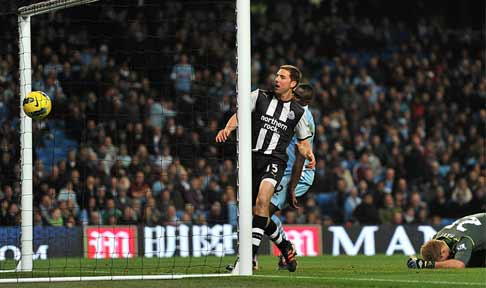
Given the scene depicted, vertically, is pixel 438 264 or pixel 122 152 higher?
pixel 122 152

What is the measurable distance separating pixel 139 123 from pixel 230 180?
2081mm

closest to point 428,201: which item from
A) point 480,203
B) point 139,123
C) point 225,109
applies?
point 480,203

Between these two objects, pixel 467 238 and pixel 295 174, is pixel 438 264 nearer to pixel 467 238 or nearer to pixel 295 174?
pixel 467 238

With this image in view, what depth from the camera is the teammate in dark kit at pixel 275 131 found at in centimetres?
1206

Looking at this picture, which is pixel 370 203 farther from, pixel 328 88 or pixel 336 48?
pixel 336 48

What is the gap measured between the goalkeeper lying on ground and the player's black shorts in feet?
5.91

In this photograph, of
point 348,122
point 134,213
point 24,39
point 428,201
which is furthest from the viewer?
point 348,122

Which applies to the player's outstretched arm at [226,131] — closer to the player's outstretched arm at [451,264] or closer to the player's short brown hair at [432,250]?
the player's short brown hair at [432,250]

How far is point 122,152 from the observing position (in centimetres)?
2175

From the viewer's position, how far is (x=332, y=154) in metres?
23.5

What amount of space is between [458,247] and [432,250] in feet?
1.29

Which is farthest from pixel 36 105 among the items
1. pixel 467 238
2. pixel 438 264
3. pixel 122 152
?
pixel 122 152

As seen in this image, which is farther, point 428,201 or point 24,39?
point 428,201

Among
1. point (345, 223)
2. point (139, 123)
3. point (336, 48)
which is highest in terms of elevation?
point (336, 48)
